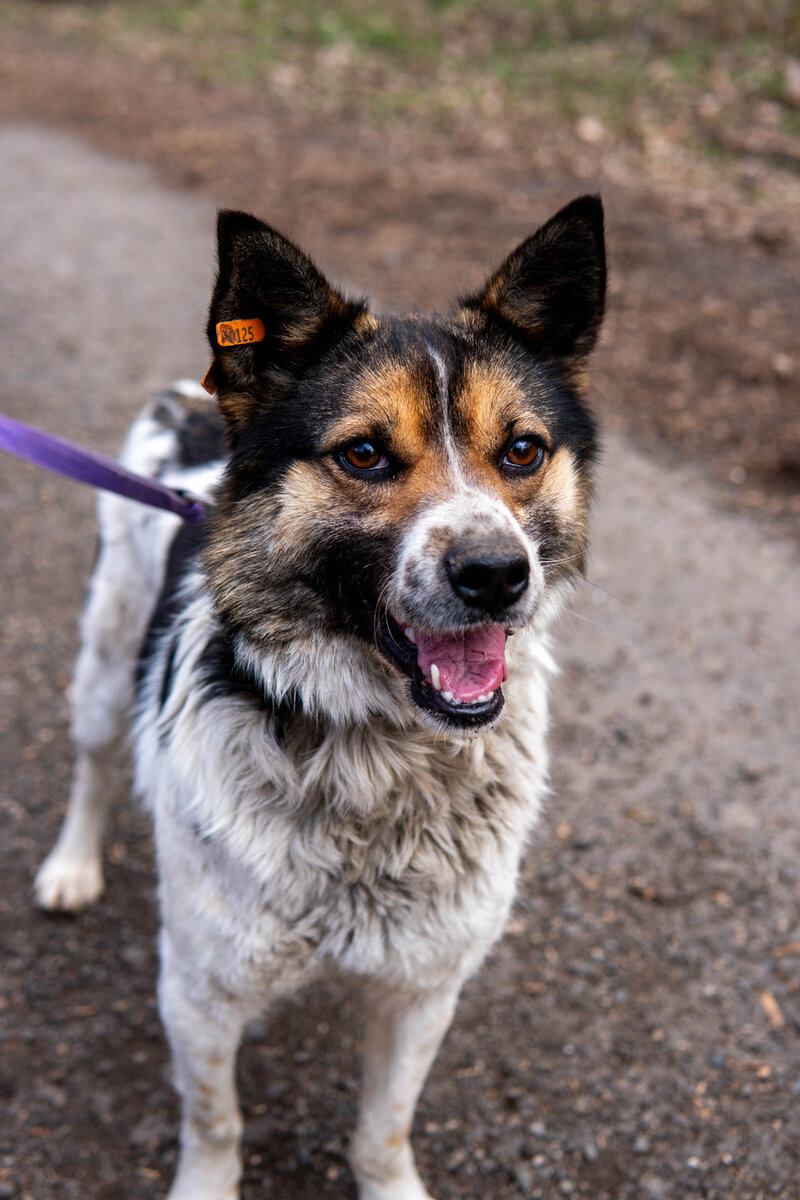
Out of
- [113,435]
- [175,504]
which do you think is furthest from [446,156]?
[175,504]

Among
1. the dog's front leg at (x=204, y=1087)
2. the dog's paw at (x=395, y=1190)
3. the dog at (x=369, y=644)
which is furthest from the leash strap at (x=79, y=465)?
the dog's paw at (x=395, y=1190)

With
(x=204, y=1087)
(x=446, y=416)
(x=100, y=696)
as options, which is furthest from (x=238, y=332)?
(x=204, y=1087)

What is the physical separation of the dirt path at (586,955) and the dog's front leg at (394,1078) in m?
0.19

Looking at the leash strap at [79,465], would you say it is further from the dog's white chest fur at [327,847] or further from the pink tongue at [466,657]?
the pink tongue at [466,657]

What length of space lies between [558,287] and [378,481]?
715 mm

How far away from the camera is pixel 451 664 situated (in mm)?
2279

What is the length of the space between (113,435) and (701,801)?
409cm

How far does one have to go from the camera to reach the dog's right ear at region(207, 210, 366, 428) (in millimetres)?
2221

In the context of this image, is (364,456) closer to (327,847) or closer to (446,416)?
(446,416)

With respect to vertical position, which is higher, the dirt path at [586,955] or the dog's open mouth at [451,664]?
the dog's open mouth at [451,664]

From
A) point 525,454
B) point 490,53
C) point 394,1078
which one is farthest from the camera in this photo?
point 490,53

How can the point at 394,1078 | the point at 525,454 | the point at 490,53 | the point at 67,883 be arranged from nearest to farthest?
the point at 525,454 < the point at 394,1078 < the point at 67,883 < the point at 490,53

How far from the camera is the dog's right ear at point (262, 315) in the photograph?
2.22 meters

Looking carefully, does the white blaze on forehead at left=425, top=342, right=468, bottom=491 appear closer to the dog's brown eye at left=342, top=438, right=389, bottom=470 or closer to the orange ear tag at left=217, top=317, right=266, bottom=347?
the dog's brown eye at left=342, top=438, right=389, bottom=470
